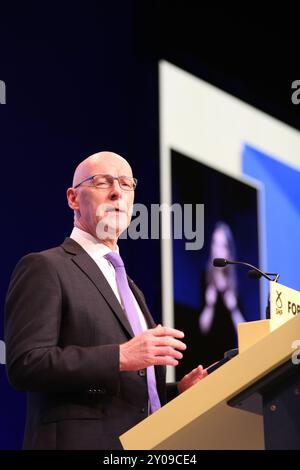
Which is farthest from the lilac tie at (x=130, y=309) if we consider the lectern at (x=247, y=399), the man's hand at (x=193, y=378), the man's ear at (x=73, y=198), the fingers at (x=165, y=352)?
the lectern at (x=247, y=399)

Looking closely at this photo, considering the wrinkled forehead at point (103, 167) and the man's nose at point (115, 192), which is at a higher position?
the wrinkled forehead at point (103, 167)

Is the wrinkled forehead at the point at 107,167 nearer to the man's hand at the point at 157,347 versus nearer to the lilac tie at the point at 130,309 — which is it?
the lilac tie at the point at 130,309

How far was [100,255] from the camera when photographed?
92.0 inches

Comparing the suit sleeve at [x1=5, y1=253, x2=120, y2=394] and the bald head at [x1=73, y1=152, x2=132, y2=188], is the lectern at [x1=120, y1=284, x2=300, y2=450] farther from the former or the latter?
the bald head at [x1=73, y1=152, x2=132, y2=188]

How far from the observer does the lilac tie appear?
2152 millimetres

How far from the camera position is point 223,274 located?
4.34 metres

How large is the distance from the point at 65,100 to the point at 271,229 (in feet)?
4.32

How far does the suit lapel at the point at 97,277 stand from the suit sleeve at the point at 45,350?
0.37 feet

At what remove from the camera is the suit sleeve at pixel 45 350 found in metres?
1.93

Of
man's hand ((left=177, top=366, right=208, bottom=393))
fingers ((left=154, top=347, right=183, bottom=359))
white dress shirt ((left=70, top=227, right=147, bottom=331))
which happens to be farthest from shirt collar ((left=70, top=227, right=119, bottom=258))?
fingers ((left=154, top=347, right=183, bottom=359))

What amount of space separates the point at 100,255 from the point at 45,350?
1.47ft

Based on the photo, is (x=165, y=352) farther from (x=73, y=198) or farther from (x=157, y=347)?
(x=73, y=198)
